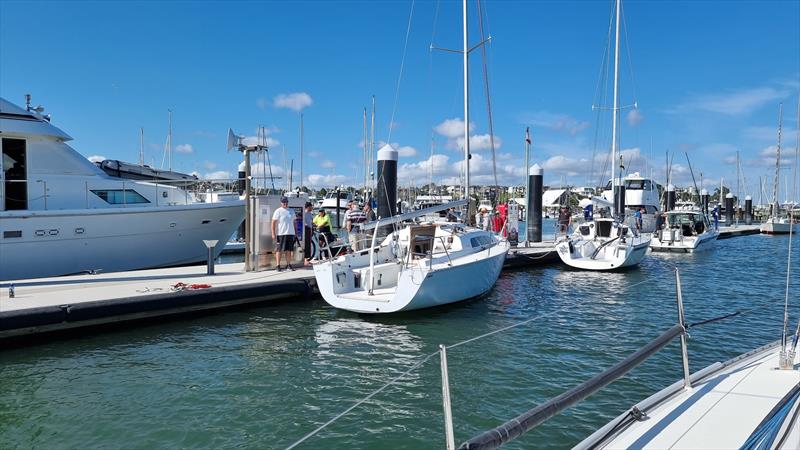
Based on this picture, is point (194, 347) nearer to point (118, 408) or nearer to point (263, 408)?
point (118, 408)

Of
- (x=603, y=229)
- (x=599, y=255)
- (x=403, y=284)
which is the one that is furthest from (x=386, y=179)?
(x=603, y=229)

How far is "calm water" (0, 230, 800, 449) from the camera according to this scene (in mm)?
5664

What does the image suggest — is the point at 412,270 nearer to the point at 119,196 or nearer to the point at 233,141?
the point at 233,141

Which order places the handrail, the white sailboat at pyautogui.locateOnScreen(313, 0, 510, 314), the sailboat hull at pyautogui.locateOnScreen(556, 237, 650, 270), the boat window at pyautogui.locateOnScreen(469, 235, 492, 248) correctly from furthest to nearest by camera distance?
1. the sailboat hull at pyautogui.locateOnScreen(556, 237, 650, 270)
2. the boat window at pyautogui.locateOnScreen(469, 235, 492, 248)
3. the white sailboat at pyautogui.locateOnScreen(313, 0, 510, 314)
4. the handrail

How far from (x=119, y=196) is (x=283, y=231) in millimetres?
6036

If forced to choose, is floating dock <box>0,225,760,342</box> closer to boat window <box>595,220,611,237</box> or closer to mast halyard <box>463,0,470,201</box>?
mast halyard <box>463,0,470,201</box>

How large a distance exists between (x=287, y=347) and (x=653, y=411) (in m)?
6.43

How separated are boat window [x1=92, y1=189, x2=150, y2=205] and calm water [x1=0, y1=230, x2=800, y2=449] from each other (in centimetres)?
693

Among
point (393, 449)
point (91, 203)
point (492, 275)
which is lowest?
point (393, 449)

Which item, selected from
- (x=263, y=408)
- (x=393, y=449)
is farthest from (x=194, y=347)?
(x=393, y=449)

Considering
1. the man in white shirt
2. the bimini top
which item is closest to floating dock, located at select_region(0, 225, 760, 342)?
the man in white shirt

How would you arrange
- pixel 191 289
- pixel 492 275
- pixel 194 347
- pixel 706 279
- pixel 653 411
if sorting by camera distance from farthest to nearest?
pixel 706 279 < pixel 492 275 < pixel 191 289 < pixel 194 347 < pixel 653 411

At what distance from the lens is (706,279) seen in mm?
17719

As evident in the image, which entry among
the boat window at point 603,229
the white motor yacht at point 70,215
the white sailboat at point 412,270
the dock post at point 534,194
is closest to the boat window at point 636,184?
the dock post at point 534,194
